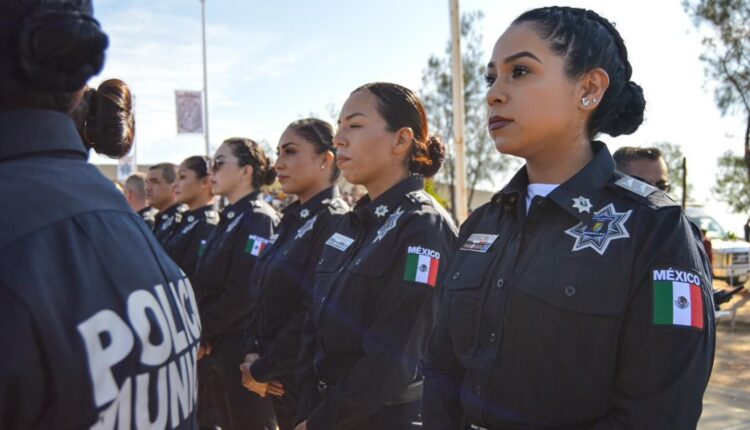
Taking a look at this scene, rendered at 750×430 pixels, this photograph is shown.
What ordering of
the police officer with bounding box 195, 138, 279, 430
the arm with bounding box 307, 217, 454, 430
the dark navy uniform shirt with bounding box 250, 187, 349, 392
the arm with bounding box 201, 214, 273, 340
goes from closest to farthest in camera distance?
the arm with bounding box 307, 217, 454, 430 → the dark navy uniform shirt with bounding box 250, 187, 349, 392 → the police officer with bounding box 195, 138, 279, 430 → the arm with bounding box 201, 214, 273, 340

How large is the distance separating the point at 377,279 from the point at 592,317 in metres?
1.21

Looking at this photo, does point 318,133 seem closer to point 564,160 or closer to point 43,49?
point 564,160

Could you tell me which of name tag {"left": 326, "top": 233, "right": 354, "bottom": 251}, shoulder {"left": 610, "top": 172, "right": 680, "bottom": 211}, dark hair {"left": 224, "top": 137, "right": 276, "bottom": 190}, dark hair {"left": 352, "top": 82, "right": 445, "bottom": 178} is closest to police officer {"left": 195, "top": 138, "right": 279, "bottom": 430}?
dark hair {"left": 224, "top": 137, "right": 276, "bottom": 190}

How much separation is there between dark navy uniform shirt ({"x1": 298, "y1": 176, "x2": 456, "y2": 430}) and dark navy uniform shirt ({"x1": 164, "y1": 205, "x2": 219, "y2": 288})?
2.86m

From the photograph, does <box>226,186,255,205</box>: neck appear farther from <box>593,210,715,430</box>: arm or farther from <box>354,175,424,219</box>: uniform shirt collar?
<box>593,210,715,430</box>: arm

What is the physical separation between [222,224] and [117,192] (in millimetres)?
3879

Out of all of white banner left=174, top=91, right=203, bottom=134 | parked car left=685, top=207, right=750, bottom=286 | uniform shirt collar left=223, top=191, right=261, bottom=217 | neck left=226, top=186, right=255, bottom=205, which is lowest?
parked car left=685, top=207, right=750, bottom=286

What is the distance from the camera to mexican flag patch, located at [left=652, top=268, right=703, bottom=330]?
1.62 metres

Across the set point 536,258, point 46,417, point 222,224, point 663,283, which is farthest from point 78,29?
point 222,224

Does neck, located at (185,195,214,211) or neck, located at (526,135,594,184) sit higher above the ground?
neck, located at (526,135,594,184)

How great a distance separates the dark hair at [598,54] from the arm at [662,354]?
506mm

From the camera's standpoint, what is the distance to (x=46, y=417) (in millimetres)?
1033

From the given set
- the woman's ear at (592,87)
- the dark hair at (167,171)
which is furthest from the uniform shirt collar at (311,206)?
the dark hair at (167,171)

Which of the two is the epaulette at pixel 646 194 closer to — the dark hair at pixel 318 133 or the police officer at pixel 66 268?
the police officer at pixel 66 268
